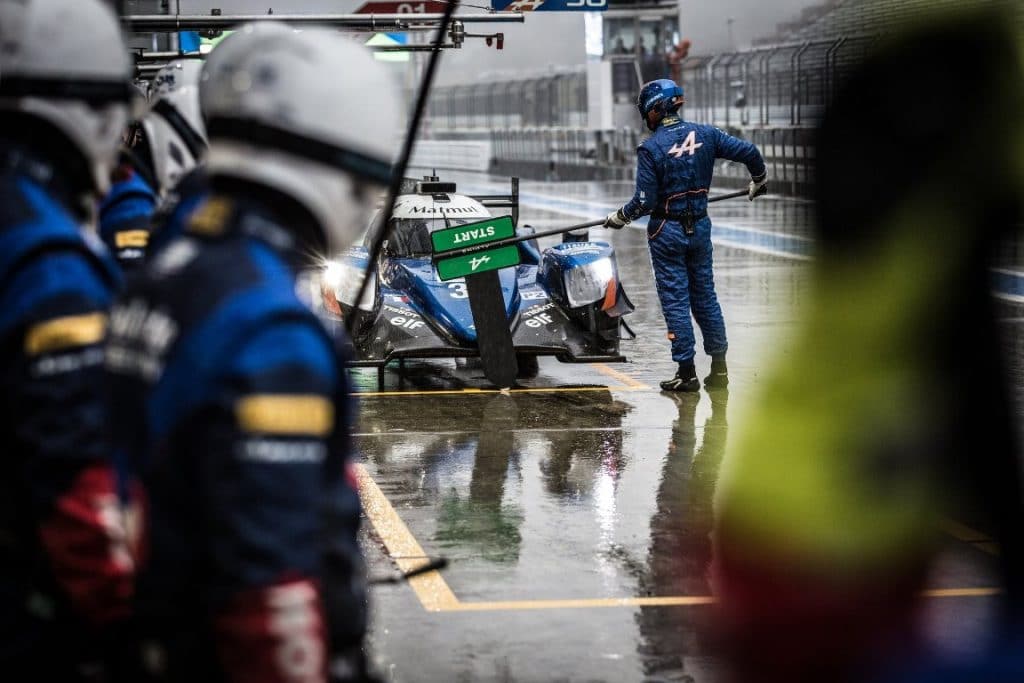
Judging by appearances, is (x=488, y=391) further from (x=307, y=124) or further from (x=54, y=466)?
(x=307, y=124)

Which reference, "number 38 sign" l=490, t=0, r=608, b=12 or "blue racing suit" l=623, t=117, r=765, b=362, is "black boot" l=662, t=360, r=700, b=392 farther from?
"number 38 sign" l=490, t=0, r=608, b=12

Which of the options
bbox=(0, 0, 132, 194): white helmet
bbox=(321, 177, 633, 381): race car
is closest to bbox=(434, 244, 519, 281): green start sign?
bbox=(321, 177, 633, 381): race car

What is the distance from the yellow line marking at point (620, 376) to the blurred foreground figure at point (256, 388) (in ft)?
29.1

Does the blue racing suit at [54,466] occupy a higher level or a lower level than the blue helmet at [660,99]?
lower

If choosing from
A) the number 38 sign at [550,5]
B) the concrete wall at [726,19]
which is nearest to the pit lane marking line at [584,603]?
the number 38 sign at [550,5]

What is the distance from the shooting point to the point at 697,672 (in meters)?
5.29

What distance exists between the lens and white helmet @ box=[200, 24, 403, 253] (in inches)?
89.0

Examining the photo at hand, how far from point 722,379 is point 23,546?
28.1 ft

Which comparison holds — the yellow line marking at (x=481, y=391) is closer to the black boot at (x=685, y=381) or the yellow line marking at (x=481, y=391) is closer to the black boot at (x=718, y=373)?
the black boot at (x=685, y=381)

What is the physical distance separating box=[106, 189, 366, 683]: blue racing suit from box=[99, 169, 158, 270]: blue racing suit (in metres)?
3.60

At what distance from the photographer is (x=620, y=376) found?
11.7m

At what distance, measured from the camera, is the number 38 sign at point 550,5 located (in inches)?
460

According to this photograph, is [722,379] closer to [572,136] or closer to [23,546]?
[23,546]

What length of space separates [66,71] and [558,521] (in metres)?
5.02
